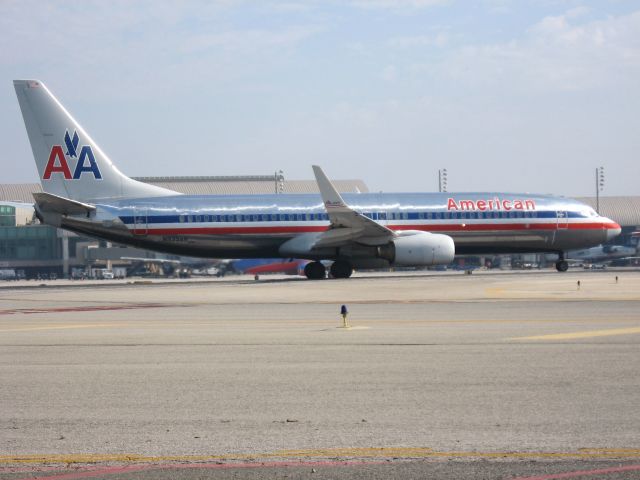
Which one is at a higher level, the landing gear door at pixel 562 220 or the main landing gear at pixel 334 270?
the landing gear door at pixel 562 220

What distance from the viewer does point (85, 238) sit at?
113 meters

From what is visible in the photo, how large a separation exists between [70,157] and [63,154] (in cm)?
39

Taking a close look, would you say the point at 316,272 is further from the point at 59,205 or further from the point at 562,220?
the point at 562,220

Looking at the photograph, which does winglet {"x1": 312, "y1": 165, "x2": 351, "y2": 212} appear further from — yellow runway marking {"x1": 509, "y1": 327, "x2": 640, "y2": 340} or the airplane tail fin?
yellow runway marking {"x1": 509, "y1": 327, "x2": 640, "y2": 340}

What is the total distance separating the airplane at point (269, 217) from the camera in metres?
49.5

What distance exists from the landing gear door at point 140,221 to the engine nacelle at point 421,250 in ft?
42.2

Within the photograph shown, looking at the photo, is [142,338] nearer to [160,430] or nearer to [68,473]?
[160,430]

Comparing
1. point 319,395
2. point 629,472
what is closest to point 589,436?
point 629,472

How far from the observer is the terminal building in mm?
105688

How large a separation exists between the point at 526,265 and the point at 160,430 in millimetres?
92247

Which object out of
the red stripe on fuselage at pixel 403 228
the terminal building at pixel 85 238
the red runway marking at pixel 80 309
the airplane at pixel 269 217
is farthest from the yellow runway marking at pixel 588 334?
the terminal building at pixel 85 238

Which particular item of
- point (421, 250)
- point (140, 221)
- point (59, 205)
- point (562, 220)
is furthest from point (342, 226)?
point (59, 205)

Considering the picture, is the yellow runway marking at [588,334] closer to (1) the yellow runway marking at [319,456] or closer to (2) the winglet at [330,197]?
(1) the yellow runway marking at [319,456]

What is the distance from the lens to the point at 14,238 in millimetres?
111562
